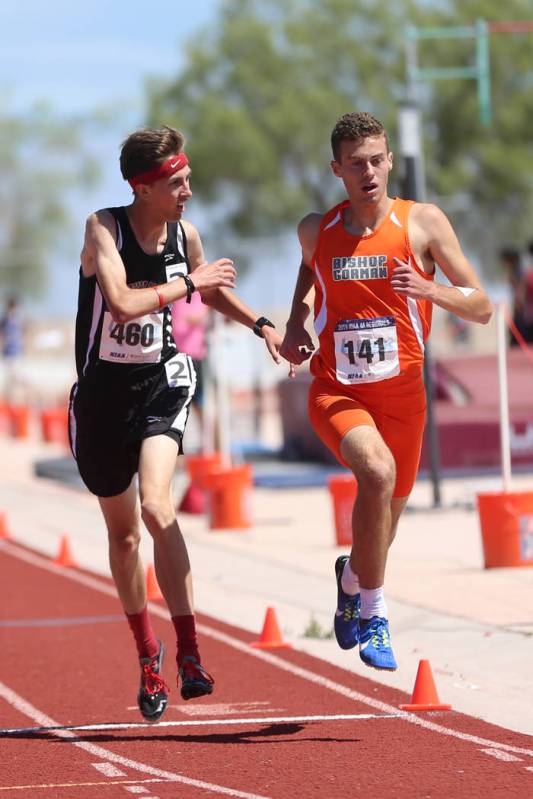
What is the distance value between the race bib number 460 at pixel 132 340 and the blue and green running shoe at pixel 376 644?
1409mm

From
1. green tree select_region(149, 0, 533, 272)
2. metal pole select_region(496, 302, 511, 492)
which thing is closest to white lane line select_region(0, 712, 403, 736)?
metal pole select_region(496, 302, 511, 492)

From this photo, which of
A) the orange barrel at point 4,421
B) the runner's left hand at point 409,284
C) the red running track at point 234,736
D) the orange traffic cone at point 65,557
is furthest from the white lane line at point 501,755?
the orange barrel at point 4,421

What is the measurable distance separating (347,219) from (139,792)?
263cm

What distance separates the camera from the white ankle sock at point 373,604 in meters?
7.25

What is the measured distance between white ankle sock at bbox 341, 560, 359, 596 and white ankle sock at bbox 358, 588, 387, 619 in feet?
0.44

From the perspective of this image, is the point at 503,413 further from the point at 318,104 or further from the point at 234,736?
the point at 318,104

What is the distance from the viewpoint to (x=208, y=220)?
61.5 meters

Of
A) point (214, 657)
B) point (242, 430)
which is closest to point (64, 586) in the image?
point (214, 657)

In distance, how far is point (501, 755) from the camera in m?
6.41

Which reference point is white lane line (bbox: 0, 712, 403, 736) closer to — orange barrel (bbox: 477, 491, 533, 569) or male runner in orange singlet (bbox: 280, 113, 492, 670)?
male runner in orange singlet (bbox: 280, 113, 492, 670)

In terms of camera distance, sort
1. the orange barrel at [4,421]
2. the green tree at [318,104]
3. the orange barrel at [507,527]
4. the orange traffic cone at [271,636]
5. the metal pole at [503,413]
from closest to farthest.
A: the orange traffic cone at [271,636], the orange barrel at [507,527], the metal pole at [503,413], the orange barrel at [4,421], the green tree at [318,104]

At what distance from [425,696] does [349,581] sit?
59 centimetres

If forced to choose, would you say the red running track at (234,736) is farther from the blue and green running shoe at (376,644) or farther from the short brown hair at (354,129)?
the short brown hair at (354,129)

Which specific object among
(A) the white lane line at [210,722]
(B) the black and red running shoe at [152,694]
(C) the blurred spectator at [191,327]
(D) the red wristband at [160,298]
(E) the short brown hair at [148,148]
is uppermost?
(E) the short brown hair at [148,148]
